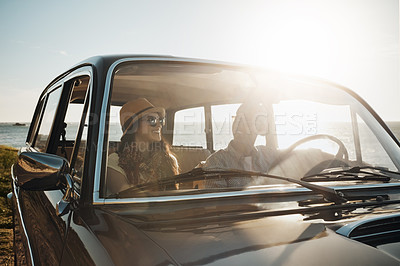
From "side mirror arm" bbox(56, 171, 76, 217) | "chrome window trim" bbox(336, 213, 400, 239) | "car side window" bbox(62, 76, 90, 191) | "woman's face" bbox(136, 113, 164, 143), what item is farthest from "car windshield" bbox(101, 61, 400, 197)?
"chrome window trim" bbox(336, 213, 400, 239)

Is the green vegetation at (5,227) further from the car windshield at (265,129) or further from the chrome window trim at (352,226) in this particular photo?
the chrome window trim at (352,226)

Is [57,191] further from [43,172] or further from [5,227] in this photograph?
[5,227]

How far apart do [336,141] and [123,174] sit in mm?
1481

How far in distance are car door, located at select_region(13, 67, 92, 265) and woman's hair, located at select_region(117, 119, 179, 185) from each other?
235 millimetres

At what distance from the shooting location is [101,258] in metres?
1.18

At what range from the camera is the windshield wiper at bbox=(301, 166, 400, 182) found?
1.95 meters

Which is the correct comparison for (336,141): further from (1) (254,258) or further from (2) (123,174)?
(1) (254,258)

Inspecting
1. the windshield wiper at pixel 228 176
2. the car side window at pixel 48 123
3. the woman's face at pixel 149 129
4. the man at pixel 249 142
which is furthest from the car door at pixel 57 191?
the man at pixel 249 142

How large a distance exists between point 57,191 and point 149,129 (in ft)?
2.15

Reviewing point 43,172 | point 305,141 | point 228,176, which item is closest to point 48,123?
point 43,172

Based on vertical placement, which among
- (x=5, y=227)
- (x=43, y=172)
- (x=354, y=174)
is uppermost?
(x=43, y=172)

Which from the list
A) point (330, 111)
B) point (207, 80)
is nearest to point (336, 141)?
point (330, 111)

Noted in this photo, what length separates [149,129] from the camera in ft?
7.54

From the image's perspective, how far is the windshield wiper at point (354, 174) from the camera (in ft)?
6.41
